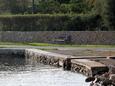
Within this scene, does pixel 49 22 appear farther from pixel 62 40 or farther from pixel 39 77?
pixel 39 77

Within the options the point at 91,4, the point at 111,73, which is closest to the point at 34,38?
the point at 91,4

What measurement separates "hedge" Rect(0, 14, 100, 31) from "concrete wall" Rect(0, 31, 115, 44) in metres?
3.39

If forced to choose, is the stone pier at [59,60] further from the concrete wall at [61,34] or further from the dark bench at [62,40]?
Result: the concrete wall at [61,34]

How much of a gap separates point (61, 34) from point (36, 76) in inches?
1051

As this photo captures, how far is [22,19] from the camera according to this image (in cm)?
7250

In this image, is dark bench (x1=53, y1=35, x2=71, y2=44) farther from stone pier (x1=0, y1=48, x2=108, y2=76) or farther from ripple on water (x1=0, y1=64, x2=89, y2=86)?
ripple on water (x1=0, y1=64, x2=89, y2=86)

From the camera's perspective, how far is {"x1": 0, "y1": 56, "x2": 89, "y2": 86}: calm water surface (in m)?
36.9

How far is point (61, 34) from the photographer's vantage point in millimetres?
67250

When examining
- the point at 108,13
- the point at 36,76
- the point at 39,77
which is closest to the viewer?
the point at 39,77

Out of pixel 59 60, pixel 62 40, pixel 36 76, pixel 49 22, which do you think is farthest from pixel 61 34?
pixel 36 76

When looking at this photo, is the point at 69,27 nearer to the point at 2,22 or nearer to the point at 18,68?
the point at 2,22

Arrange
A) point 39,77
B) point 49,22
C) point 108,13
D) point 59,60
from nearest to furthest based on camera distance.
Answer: point 39,77, point 59,60, point 108,13, point 49,22

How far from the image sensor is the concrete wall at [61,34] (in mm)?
65875

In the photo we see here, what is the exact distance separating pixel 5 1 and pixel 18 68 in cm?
3353
